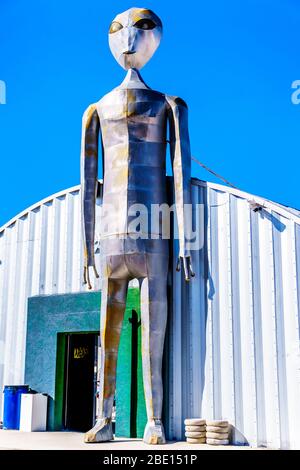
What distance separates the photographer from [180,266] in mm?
10570

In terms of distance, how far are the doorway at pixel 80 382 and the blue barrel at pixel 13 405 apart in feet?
2.77

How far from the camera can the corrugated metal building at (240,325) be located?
968 centimetres

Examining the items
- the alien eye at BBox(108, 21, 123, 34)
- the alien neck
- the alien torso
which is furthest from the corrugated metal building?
the alien eye at BBox(108, 21, 123, 34)

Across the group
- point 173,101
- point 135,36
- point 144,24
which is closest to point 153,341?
point 173,101

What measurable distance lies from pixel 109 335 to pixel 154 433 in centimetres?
170

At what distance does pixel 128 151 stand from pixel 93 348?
5079 mm

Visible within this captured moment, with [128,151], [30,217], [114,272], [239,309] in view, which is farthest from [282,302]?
[30,217]

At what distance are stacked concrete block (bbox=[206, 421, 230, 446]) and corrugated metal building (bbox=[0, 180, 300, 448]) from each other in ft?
0.75

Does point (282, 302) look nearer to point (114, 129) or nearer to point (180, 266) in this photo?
point (180, 266)

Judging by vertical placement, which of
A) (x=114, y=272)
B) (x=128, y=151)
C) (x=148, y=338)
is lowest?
(x=148, y=338)

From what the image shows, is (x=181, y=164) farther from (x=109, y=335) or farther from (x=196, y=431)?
(x=196, y=431)

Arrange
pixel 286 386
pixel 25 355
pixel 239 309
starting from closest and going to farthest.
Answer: pixel 286 386, pixel 239 309, pixel 25 355

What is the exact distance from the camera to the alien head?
10961 mm

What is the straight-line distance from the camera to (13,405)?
12258 mm
